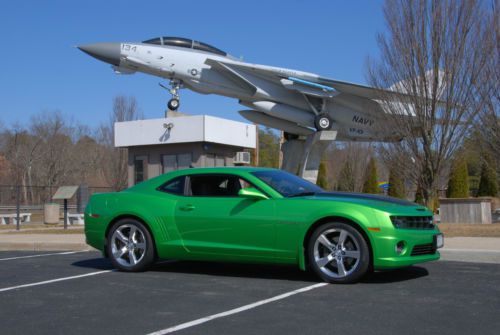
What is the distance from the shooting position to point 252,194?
7031 millimetres

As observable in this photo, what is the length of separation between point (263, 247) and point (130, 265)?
192cm

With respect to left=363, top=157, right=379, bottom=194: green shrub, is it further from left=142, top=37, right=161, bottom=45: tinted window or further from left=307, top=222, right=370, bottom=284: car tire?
left=307, top=222, right=370, bottom=284: car tire

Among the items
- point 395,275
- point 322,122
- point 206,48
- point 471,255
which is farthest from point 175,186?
point 206,48

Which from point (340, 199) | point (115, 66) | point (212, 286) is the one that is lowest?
point (212, 286)

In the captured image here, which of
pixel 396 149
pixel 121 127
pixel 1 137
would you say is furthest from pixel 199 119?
pixel 1 137

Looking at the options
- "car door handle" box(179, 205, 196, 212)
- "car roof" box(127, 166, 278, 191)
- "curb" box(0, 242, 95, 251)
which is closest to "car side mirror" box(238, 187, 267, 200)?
"car roof" box(127, 166, 278, 191)

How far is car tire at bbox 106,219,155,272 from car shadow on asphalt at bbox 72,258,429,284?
32 centimetres

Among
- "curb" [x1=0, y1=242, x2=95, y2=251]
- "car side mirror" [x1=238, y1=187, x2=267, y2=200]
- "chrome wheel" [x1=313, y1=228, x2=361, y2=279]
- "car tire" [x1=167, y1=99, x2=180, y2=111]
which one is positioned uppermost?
"car tire" [x1=167, y1=99, x2=180, y2=111]

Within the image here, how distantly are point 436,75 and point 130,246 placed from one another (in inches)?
425

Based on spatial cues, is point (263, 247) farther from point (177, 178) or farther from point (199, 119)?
point (199, 119)

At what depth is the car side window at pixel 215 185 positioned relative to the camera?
749 cm

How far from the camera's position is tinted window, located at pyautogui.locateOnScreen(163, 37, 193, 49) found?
86.1 ft

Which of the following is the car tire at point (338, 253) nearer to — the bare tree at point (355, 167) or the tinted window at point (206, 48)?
the tinted window at point (206, 48)

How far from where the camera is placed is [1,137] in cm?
5916
